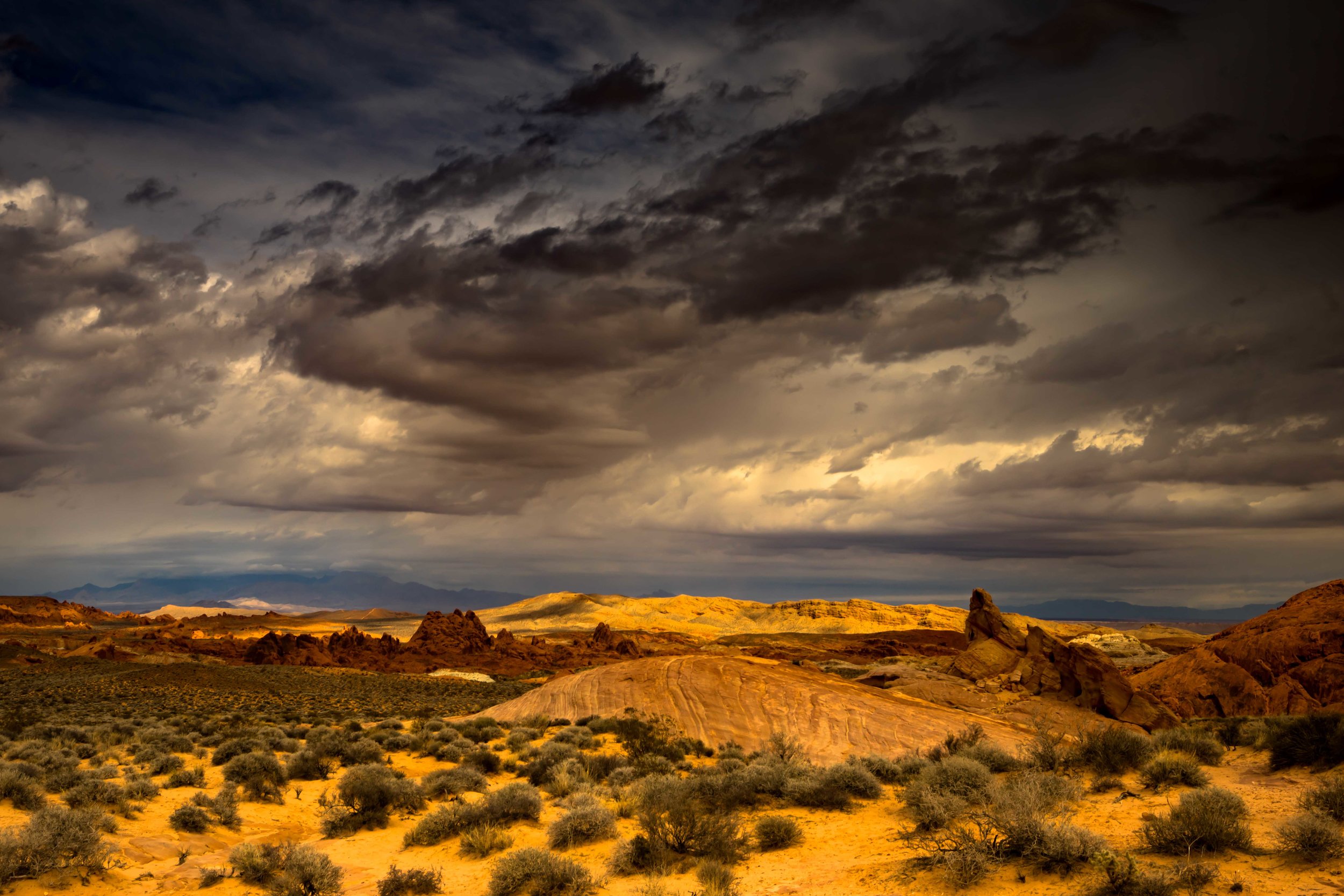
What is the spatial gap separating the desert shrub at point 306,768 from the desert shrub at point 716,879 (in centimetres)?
1433

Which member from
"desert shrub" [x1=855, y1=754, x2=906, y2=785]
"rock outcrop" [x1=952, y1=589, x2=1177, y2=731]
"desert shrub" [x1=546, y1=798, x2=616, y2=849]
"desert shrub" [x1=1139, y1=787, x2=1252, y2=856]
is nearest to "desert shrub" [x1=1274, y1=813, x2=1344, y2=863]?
"desert shrub" [x1=1139, y1=787, x2=1252, y2=856]

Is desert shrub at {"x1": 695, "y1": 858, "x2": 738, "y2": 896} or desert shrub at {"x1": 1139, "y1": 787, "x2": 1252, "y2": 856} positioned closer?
desert shrub at {"x1": 1139, "y1": 787, "x2": 1252, "y2": 856}

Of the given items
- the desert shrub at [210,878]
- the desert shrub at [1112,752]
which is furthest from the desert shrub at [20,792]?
the desert shrub at [1112,752]

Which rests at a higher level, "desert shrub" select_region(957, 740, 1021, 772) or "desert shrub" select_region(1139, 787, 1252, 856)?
"desert shrub" select_region(1139, 787, 1252, 856)

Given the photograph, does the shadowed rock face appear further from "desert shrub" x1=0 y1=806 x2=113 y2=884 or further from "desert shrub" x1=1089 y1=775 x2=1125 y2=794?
"desert shrub" x1=0 y1=806 x2=113 y2=884

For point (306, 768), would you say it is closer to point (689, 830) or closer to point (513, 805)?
point (513, 805)

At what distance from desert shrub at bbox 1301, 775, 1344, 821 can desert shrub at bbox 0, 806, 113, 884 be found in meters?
18.6

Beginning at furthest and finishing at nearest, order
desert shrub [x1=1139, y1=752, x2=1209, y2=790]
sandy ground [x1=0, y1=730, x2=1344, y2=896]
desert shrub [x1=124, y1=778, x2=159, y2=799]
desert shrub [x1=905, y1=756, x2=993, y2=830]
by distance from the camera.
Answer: desert shrub [x1=124, y1=778, x2=159, y2=799] → desert shrub [x1=1139, y1=752, x2=1209, y2=790] → desert shrub [x1=905, y1=756, x2=993, y2=830] → sandy ground [x1=0, y1=730, x2=1344, y2=896]

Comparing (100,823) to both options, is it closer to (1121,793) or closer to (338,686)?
(1121,793)

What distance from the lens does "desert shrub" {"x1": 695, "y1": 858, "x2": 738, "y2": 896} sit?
10.3m

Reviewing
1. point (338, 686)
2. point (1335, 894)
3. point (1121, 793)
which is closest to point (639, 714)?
point (1121, 793)

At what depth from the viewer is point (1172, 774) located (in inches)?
531

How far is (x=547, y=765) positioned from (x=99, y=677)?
47.5 metres

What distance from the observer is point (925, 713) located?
2348 cm
